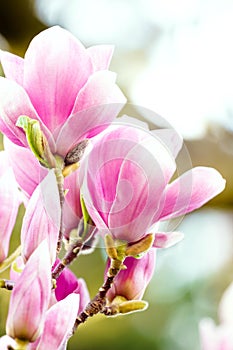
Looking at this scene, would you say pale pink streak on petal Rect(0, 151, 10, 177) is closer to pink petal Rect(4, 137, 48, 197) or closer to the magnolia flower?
pink petal Rect(4, 137, 48, 197)

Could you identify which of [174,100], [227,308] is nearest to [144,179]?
[227,308]

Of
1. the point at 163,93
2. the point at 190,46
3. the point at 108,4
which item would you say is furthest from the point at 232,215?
the point at 108,4

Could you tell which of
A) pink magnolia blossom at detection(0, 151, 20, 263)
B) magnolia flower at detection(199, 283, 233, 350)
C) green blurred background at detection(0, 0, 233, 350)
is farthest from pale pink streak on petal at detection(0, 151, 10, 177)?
green blurred background at detection(0, 0, 233, 350)

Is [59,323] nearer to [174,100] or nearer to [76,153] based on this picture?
[76,153]

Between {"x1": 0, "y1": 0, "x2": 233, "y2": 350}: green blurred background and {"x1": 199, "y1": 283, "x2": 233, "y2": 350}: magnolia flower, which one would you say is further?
{"x1": 0, "y1": 0, "x2": 233, "y2": 350}: green blurred background

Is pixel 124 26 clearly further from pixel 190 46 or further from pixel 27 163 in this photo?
pixel 27 163

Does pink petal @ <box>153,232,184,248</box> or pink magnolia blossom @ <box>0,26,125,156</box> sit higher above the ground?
pink magnolia blossom @ <box>0,26,125,156</box>
